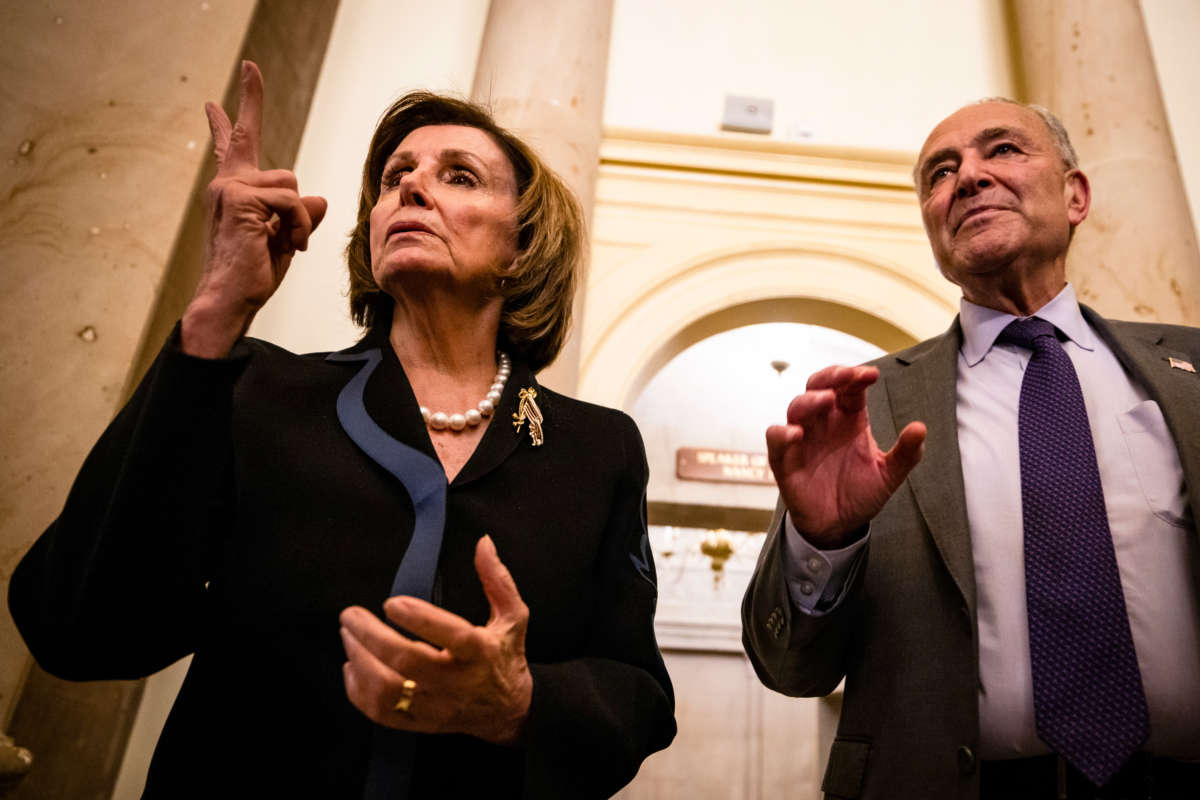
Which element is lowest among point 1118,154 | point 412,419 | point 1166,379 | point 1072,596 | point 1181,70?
point 1072,596

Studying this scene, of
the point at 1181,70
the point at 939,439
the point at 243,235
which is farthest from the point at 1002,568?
the point at 1181,70

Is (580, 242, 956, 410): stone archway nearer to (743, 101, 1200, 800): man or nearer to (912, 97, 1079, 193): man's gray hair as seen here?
(912, 97, 1079, 193): man's gray hair

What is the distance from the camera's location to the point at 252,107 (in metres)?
1.16

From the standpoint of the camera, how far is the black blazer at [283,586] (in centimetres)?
96

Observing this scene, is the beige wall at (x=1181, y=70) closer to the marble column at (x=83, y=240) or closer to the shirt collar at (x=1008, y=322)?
the shirt collar at (x=1008, y=322)

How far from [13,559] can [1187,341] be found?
7.93 feet

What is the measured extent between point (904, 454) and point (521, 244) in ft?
2.60

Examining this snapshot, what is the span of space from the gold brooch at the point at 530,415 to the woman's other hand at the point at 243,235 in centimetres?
40

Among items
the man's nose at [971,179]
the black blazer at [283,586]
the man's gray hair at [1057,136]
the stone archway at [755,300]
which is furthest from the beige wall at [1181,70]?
the black blazer at [283,586]

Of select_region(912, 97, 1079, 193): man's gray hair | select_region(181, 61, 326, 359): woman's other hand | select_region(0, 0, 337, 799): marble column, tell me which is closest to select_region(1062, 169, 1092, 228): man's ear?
select_region(912, 97, 1079, 193): man's gray hair

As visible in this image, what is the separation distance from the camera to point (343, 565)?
1.04 metres

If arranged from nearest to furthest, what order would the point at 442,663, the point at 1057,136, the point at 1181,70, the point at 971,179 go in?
the point at 442,663, the point at 971,179, the point at 1057,136, the point at 1181,70

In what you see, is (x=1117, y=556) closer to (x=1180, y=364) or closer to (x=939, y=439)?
(x=939, y=439)

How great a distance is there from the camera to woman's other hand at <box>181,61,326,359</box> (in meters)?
1.00
